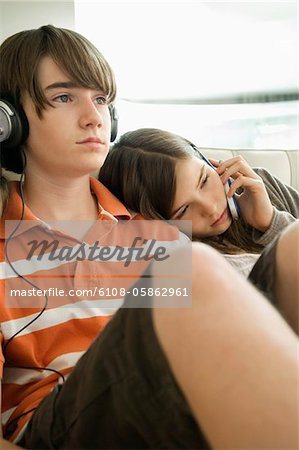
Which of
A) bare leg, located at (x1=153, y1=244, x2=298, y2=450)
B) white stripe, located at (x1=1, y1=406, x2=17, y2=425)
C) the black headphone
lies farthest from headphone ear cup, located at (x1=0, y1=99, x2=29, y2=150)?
bare leg, located at (x1=153, y1=244, x2=298, y2=450)

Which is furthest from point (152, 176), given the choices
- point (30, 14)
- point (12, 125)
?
point (30, 14)

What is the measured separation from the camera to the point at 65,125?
1.09 meters

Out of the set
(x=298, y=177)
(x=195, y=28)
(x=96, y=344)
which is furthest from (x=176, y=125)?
(x=96, y=344)

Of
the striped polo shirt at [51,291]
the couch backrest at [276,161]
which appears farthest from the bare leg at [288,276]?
the couch backrest at [276,161]

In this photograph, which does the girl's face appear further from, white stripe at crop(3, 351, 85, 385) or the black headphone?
white stripe at crop(3, 351, 85, 385)

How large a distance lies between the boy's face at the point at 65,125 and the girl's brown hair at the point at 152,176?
7.2 inches

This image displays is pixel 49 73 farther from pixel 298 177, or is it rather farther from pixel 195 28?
pixel 195 28

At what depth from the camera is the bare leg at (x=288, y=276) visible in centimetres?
70

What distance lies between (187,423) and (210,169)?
2.91ft

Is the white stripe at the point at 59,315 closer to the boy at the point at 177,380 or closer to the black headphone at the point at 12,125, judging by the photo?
the boy at the point at 177,380

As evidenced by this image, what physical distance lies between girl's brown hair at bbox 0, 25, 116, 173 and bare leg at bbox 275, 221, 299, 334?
0.57 metres

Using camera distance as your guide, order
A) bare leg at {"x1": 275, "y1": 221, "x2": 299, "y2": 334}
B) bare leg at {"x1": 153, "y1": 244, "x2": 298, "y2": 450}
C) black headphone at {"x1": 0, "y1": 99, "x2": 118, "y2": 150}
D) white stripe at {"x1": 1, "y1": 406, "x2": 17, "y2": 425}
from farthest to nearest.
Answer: black headphone at {"x1": 0, "y1": 99, "x2": 118, "y2": 150}
white stripe at {"x1": 1, "y1": 406, "x2": 17, "y2": 425}
bare leg at {"x1": 275, "y1": 221, "x2": 299, "y2": 334}
bare leg at {"x1": 153, "y1": 244, "x2": 298, "y2": 450}

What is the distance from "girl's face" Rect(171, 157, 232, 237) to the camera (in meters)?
1.27

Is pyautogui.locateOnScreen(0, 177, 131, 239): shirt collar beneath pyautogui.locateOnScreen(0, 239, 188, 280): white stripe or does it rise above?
above
